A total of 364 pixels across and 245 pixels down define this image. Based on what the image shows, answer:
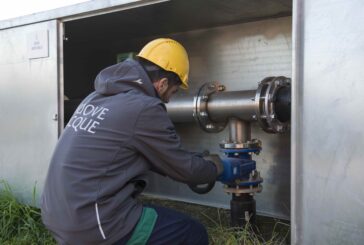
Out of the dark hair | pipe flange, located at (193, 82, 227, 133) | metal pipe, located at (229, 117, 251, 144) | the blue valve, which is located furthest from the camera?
pipe flange, located at (193, 82, 227, 133)

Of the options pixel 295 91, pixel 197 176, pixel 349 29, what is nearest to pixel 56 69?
pixel 197 176

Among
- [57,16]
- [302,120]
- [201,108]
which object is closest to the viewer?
[302,120]

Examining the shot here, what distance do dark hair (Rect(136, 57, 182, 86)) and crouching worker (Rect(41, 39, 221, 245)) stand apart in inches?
2.1

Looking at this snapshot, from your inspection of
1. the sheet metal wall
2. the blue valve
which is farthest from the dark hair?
the sheet metal wall

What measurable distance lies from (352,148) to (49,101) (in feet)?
5.62

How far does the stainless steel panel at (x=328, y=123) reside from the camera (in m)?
1.51

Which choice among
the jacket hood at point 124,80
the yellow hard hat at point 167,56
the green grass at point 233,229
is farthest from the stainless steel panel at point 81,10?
the green grass at point 233,229

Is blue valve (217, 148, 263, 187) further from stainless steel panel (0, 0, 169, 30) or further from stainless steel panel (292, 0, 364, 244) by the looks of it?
stainless steel panel (0, 0, 169, 30)

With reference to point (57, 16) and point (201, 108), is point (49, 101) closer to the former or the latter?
point (57, 16)

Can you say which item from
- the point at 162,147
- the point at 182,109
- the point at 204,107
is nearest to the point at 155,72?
the point at 162,147

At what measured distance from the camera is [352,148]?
151cm

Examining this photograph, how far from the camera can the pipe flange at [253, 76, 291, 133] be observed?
2.29 metres

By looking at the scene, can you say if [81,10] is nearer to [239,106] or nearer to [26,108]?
[26,108]

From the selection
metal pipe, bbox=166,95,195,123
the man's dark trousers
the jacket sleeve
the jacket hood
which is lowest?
the man's dark trousers
